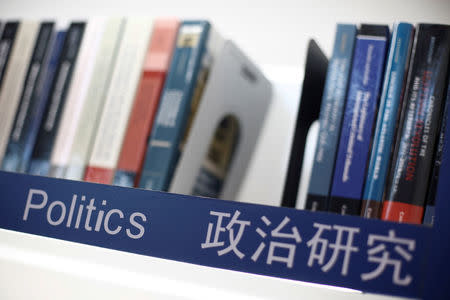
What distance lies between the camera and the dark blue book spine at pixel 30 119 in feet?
3.05

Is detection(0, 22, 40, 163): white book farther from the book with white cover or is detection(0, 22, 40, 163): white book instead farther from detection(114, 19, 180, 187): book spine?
the book with white cover

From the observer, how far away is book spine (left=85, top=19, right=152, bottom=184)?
2.89 ft

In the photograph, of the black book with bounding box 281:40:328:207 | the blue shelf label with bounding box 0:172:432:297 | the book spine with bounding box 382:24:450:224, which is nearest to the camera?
the blue shelf label with bounding box 0:172:432:297

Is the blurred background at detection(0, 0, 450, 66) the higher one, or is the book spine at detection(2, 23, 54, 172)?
the blurred background at detection(0, 0, 450, 66)

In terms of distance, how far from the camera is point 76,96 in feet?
3.07

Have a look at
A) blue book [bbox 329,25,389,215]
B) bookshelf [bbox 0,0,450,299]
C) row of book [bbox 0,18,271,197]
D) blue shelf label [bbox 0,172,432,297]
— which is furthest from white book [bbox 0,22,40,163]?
blue book [bbox 329,25,389,215]

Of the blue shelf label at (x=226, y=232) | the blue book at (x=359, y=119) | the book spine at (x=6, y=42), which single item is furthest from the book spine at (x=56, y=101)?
the blue book at (x=359, y=119)

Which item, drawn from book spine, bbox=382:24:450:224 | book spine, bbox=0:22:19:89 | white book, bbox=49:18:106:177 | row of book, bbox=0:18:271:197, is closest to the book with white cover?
row of book, bbox=0:18:271:197

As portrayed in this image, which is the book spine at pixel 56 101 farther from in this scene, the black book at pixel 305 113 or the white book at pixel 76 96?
the black book at pixel 305 113

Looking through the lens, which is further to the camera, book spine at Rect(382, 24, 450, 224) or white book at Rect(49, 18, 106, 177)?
white book at Rect(49, 18, 106, 177)

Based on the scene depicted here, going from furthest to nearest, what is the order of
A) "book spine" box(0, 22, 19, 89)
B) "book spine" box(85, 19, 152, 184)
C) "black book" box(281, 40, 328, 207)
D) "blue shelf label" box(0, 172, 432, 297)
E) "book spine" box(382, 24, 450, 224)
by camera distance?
"book spine" box(0, 22, 19, 89) → "book spine" box(85, 19, 152, 184) → "black book" box(281, 40, 328, 207) → "book spine" box(382, 24, 450, 224) → "blue shelf label" box(0, 172, 432, 297)

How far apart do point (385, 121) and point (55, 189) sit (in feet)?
1.39

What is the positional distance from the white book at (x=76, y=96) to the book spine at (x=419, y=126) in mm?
548

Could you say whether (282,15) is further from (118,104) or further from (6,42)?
(6,42)
